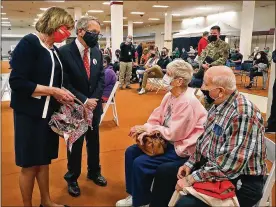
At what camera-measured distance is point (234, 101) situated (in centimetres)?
150

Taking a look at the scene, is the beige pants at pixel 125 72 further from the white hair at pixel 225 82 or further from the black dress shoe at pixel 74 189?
the white hair at pixel 225 82

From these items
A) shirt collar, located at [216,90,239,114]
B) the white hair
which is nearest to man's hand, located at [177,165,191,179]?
shirt collar, located at [216,90,239,114]

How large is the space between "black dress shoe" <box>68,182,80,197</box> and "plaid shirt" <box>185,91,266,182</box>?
1.24 metres

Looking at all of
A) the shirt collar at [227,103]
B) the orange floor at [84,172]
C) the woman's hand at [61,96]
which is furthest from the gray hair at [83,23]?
the orange floor at [84,172]

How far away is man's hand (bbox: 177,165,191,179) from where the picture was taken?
168cm

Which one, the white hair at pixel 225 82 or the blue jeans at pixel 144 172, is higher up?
the white hair at pixel 225 82

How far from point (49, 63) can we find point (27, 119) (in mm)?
383

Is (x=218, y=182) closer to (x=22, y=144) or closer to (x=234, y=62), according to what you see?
(x=22, y=144)

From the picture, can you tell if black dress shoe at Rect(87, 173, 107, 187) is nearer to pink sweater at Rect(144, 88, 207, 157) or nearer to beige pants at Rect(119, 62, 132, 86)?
pink sweater at Rect(144, 88, 207, 157)

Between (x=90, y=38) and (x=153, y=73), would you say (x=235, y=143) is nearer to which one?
(x=90, y=38)

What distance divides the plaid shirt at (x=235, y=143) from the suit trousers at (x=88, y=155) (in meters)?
1.16

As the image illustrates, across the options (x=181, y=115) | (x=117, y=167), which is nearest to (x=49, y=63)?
(x=181, y=115)

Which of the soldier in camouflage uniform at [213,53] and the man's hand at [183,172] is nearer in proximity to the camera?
the man's hand at [183,172]

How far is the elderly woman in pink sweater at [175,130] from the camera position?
6.22 ft
